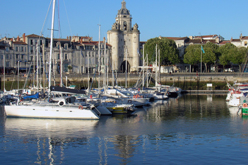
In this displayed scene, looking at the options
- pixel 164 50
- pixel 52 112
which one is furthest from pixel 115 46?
pixel 52 112

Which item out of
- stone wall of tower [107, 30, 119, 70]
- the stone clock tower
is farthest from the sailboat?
the stone clock tower

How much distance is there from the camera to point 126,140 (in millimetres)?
24734

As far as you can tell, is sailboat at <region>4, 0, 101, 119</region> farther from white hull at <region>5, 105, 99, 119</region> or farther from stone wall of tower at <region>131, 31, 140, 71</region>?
stone wall of tower at <region>131, 31, 140, 71</region>

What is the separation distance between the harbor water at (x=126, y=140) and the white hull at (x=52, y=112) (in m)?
0.49

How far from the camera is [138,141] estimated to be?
80.3 feet

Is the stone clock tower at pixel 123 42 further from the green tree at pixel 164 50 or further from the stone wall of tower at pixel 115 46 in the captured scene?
the green tree at pixel 164 50

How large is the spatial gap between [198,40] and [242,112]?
244 feet

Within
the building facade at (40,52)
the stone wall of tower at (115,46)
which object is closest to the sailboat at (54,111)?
the building facade at (40,52)

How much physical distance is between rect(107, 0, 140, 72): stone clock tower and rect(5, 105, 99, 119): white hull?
61799 mm

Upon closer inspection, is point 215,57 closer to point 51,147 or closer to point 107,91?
point 107,91

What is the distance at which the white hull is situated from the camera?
104ft

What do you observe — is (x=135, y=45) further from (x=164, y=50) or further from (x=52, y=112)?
(x=52, y=112)

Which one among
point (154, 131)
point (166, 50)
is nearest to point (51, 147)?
point (154, 131)

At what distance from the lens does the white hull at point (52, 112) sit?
104ft
